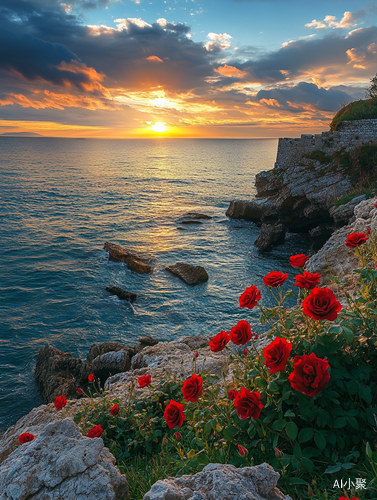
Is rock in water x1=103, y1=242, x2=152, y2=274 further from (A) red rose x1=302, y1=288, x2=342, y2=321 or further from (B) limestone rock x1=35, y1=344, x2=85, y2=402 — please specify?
(A) red rose x1=302, y1=288, x2=342, y2=321

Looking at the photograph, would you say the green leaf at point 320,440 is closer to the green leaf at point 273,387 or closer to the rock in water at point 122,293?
the green leaf at point 273,387

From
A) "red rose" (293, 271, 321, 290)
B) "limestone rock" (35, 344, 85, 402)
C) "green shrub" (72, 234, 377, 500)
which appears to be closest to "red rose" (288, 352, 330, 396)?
"green shrub" (72, 234, 377, 500)

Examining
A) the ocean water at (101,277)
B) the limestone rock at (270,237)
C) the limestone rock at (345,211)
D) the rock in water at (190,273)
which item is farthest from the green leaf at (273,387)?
the limestone rock at (270,237)

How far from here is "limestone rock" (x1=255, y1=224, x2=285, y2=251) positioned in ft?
82.5

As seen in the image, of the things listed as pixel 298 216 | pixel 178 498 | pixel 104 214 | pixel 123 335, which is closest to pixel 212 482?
pixel 178 498

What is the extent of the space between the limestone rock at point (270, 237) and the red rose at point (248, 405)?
23143mm

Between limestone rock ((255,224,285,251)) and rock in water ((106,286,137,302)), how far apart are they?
1247 centimetres

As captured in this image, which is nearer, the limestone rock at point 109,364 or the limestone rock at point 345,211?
the limestone rock at point 109,364

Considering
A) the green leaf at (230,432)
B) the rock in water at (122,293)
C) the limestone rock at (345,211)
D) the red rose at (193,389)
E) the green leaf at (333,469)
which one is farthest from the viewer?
the rock in water at (122,293)

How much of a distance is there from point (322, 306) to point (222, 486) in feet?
5.37

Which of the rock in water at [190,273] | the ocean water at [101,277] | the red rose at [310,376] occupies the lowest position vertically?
the ocean water at [101,277]

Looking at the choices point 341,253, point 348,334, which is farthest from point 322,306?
point 341,253

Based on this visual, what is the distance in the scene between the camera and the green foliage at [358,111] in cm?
2892

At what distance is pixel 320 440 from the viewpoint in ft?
8.77
